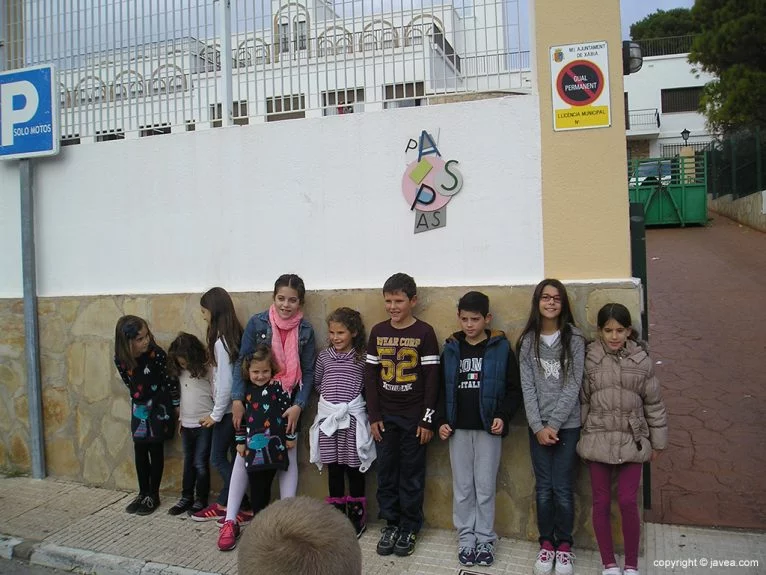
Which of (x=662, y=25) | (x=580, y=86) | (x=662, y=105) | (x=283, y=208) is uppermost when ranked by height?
(x=662, y=25)

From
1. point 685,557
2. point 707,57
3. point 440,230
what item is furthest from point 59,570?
point 707,57

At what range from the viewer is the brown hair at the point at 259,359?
428 cm

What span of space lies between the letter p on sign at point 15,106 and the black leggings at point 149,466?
9.59ft

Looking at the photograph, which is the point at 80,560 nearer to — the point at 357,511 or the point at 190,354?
the point at 190,354

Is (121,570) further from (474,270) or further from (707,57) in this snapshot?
(707,57)

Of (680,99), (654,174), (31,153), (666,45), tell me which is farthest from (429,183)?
(666,45)

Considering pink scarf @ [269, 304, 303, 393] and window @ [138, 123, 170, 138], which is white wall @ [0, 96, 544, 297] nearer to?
window @ [138, 123, 170, 138]

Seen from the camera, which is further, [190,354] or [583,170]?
[190,354]

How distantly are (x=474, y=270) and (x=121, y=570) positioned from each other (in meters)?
2.91

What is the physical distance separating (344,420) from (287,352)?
60 centimetres

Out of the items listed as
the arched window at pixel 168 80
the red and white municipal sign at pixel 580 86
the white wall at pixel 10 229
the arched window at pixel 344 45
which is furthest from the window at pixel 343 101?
the white wall at pixel 10 229

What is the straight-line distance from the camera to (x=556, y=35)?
4125mm

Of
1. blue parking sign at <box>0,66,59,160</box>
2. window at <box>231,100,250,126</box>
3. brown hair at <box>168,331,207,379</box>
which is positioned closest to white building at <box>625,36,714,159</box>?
window at <box>231,100,250,126</box>

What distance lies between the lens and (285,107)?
5020mm
